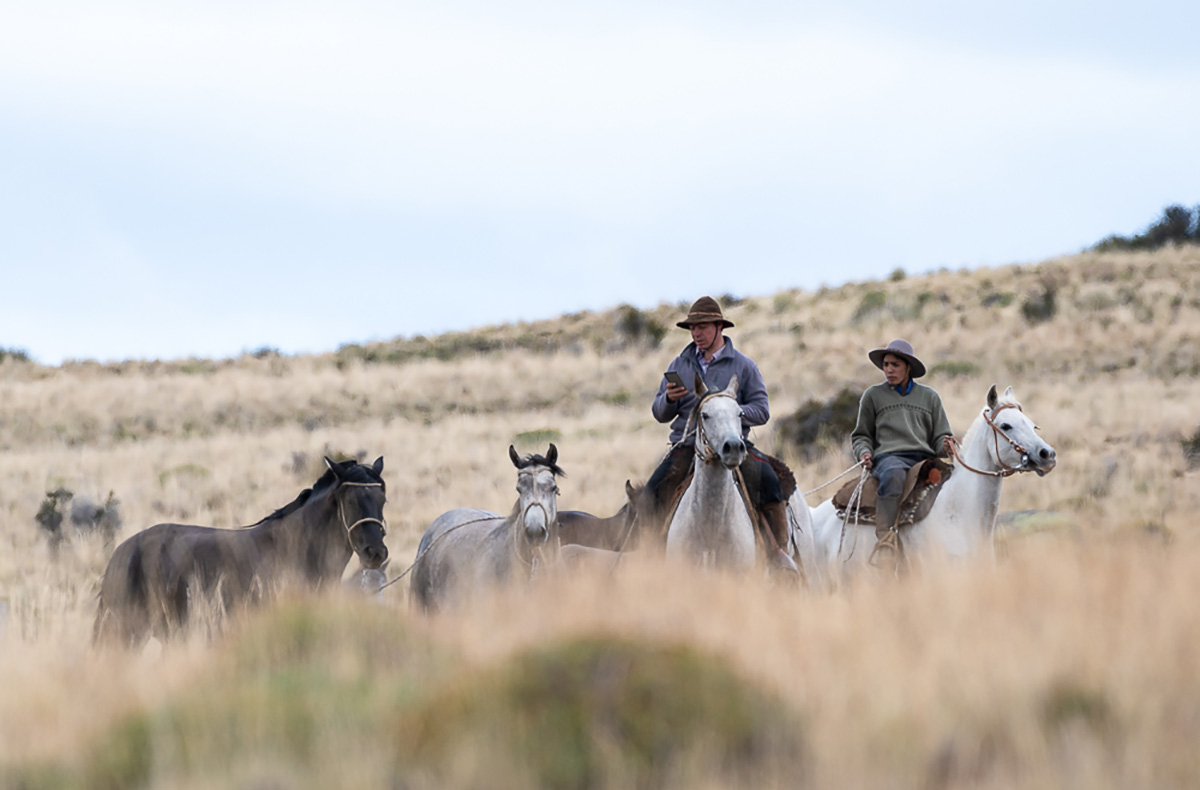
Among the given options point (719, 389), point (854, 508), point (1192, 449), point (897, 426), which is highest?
point (719, 389)

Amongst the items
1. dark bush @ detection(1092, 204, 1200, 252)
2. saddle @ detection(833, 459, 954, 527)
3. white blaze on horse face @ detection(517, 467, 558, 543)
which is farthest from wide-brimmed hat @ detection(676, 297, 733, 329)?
dark bush @ detection(1092, 204, 1200, 252)

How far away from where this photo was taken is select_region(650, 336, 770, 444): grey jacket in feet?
29.5

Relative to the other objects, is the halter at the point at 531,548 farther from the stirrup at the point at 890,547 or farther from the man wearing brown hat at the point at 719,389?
the stirrup at the point at 890,547

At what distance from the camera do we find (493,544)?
9.86 meters

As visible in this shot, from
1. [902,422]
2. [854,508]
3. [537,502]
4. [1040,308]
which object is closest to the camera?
[537,502]

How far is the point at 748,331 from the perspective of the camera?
153 ft

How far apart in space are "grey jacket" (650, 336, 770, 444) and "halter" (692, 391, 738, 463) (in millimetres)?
548

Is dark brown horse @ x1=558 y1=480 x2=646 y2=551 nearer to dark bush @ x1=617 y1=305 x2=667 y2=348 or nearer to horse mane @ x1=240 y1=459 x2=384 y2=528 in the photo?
horse mane @ x1=240 y1=459 x2=384 y2=528

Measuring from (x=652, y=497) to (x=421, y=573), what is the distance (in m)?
2.62

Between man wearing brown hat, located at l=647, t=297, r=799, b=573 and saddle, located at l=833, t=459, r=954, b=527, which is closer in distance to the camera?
man wearing brown hat, located at l=647, t=297, r=799, b=573

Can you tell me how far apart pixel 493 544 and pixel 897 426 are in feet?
13.3

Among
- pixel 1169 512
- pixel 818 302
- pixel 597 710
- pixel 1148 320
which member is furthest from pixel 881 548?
pixel 818 302

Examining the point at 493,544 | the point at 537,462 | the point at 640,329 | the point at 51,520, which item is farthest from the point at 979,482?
the point at 640,329

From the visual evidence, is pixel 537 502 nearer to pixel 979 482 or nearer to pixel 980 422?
pixel 979 482
